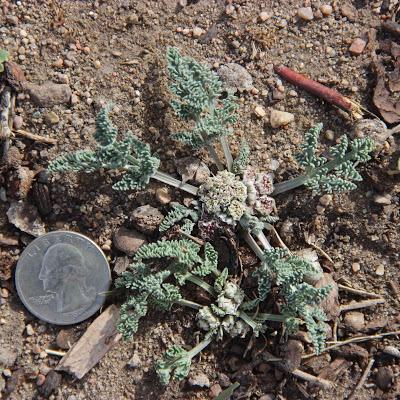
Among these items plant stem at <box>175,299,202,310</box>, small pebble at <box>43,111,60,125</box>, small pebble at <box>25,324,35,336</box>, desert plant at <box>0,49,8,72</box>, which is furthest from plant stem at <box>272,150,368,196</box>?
desert plant at <box>0,49,8,72</box>

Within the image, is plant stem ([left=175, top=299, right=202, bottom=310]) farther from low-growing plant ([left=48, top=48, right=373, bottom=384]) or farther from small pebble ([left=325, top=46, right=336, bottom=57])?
small pebble ([left=325, top=46, right=336, bottom=57])

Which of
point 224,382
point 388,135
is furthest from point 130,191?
point 388,135

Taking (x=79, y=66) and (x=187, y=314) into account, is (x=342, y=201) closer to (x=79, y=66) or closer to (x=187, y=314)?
(x=187, y=314)

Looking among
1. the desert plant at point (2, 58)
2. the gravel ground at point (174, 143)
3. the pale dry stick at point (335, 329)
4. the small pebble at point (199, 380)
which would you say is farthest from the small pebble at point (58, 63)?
the pale dry stick at point (335, 329)

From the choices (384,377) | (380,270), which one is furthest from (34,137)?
(384,377)

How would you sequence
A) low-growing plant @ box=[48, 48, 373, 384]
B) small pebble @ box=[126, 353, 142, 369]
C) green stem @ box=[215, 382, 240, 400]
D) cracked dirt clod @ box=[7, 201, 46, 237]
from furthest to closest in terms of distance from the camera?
cracked dirt clod @ box=[7, 201, 46, 237] < small pebble @ box=[126, 353, 142, 369] < green stem @ box=[215, 382, 240, 400] < low-growing plant @ box=[48, 48, 373, 384]

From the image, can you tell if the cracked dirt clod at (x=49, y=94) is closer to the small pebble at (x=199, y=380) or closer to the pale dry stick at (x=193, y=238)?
the pale dry stick at (x=193, y=238)
